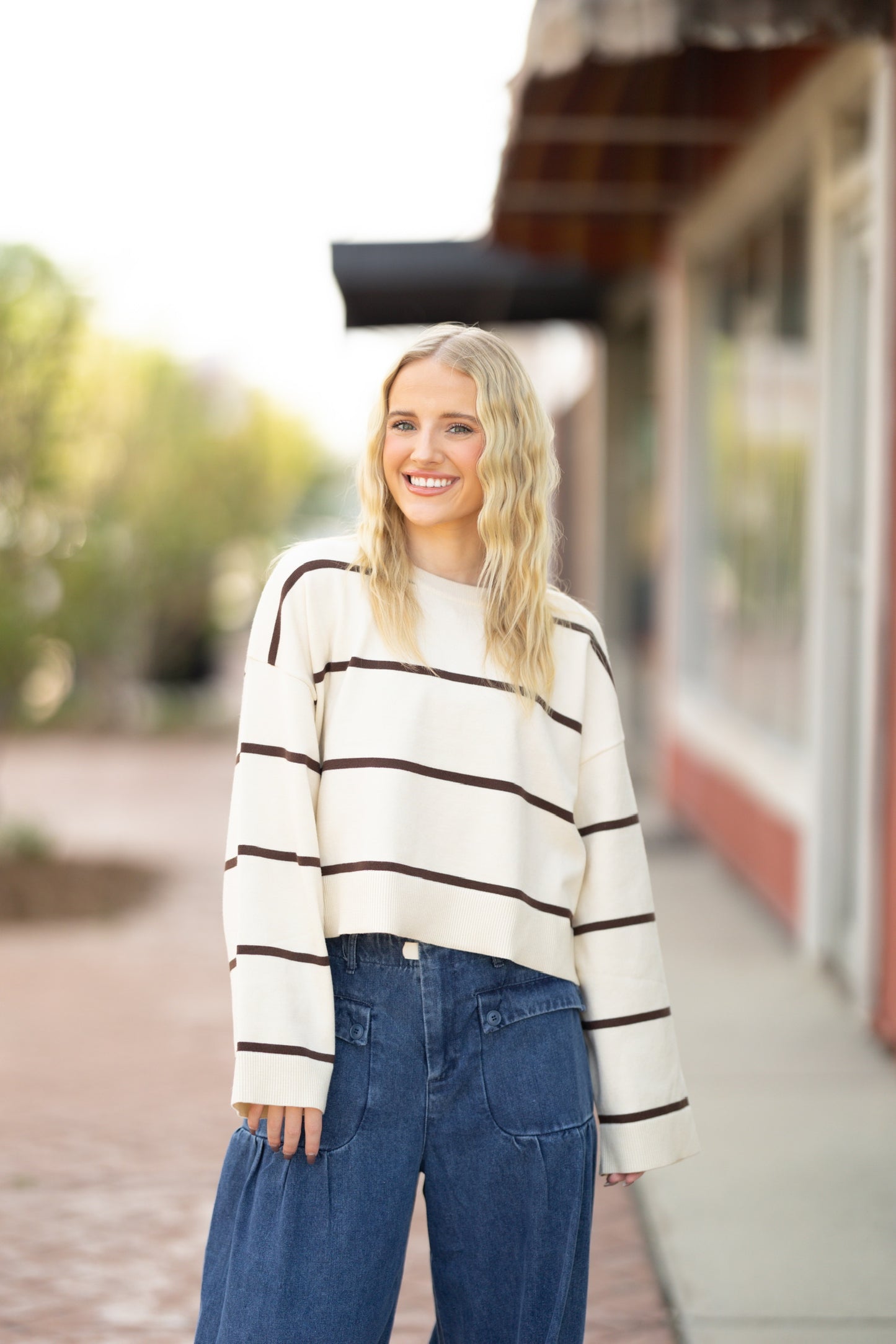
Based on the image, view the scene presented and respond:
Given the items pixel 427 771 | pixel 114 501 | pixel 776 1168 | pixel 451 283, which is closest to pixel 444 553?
pixel 427 771

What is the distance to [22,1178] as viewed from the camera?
402 cm

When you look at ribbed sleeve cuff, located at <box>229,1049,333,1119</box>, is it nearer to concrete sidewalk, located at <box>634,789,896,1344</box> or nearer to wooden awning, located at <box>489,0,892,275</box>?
concrete sidewalk, located at <box>634,789,896,1344</box>

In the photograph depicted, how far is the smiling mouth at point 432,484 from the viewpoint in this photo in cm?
210

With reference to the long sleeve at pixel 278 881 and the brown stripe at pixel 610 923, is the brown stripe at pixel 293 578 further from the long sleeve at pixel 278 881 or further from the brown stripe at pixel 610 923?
the brown stripe at pixel 610 923

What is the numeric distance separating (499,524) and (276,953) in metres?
0.64

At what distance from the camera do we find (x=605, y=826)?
2166mm

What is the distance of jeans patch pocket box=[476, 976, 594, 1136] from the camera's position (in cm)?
200

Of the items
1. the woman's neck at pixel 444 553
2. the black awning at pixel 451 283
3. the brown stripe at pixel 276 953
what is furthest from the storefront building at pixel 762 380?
the brown stripe at pixel 276 953

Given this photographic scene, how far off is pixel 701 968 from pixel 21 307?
4.78 meters

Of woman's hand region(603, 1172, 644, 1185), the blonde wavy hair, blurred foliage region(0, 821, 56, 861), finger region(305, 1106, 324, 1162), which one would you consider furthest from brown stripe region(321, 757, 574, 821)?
blurred foliage region(0, 821, 56, 861)

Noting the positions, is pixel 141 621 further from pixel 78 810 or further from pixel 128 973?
pixel 128 973

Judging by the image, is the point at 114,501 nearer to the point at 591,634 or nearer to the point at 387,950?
the point at 591,634

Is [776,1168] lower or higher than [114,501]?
→ lower

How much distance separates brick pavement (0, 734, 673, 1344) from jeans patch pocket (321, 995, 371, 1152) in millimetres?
1400
